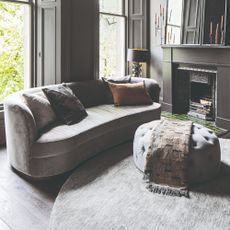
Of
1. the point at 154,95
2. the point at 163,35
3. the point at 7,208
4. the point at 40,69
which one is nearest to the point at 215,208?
the point at 7,208

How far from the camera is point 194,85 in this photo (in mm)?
5637

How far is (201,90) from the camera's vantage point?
18.4 ft

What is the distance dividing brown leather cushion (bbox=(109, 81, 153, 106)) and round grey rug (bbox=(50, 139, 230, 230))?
1.44m

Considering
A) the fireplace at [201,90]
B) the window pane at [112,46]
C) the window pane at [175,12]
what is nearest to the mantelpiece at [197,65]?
the fireplace at [201,90]

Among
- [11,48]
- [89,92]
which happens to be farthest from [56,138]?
[11,48]

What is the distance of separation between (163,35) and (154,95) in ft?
5.82

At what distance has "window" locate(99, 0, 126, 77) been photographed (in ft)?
19.3

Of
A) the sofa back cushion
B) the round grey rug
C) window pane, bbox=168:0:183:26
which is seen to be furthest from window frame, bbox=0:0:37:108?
window pane, bbox=168:0:183:26

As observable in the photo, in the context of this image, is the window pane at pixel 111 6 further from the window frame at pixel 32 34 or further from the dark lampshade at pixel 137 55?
the window frame at pixel 32 34

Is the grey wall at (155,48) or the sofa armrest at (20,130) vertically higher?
the grey wall at (155,48)

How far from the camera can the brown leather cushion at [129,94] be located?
14.2 feet

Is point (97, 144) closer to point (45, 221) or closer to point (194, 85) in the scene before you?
point (45, 221)

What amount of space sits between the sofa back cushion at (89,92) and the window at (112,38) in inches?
58.9

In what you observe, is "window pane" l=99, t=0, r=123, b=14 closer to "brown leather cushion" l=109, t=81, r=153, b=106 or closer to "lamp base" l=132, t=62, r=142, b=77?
"lamp base" l=132, t=62, r=142, b=77
